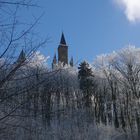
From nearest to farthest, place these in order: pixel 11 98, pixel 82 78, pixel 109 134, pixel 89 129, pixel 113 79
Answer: pixel 11 98 → pixel 89 129 → pixel 109 134 → pixel 113 79 → pixel 82 78

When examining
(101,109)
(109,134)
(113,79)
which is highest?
(113,79)

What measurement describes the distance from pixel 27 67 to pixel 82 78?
174ft

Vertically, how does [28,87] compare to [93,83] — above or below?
below

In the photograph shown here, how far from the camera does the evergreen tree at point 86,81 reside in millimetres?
55787

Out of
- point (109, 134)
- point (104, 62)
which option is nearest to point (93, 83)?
point (104, 62)

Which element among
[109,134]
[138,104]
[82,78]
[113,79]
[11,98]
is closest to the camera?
[11,98]

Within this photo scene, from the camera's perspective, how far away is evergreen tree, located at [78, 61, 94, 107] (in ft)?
183

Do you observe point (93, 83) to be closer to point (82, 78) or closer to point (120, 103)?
point (82, 78)

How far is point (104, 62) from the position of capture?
53750 mm

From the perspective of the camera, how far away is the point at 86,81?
188 feet

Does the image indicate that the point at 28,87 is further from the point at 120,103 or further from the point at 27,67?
the point at 120,103

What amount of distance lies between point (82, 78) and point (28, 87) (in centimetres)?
5302

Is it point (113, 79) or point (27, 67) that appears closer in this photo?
point (27, 67)

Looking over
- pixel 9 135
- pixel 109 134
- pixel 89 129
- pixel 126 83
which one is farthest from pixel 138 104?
pixel 9 135
